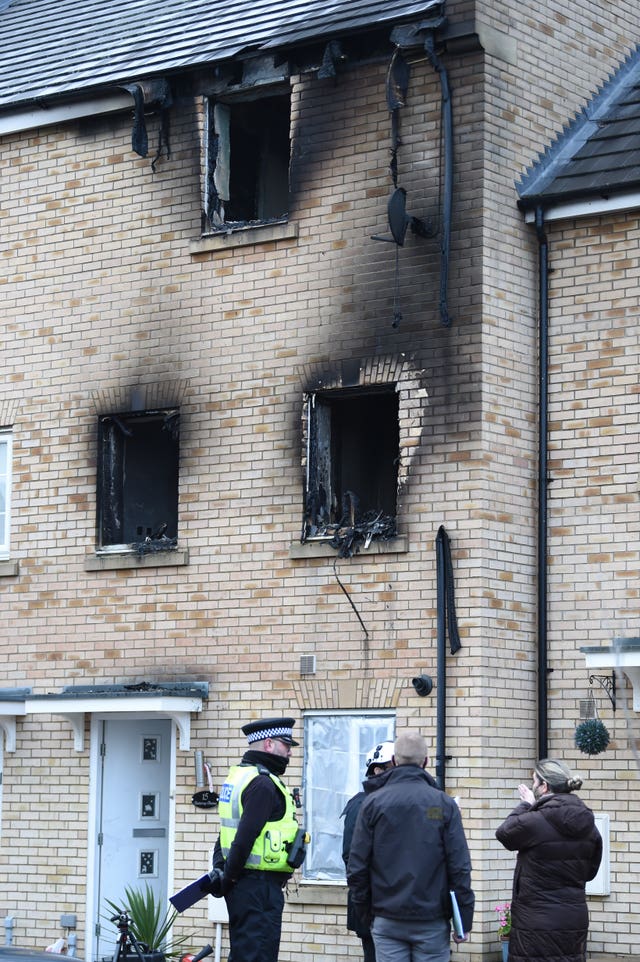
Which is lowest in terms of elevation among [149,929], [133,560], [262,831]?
[149,929]

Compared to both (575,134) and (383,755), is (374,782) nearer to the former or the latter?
(383,755)

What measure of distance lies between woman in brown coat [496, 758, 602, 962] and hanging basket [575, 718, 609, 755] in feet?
9.34

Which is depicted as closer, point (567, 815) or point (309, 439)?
point (567, 815)

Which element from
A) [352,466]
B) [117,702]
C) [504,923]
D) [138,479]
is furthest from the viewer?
[138,479]

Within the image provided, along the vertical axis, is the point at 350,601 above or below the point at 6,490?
below

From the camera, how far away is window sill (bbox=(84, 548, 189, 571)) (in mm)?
14859

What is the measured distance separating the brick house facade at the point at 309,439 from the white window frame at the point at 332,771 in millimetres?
48

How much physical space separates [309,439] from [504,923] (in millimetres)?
4292

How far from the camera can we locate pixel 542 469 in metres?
13.9

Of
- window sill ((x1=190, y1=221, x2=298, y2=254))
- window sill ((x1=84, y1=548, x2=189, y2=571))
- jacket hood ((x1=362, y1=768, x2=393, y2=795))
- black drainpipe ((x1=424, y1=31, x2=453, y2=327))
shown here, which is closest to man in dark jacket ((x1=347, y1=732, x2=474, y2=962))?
jacket hood ((x1=362, y1=768, x2=393, y2=795))

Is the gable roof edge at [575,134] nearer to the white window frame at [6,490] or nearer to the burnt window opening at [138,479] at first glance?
the burnt window opening at [138,479]

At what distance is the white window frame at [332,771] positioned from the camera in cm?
1374

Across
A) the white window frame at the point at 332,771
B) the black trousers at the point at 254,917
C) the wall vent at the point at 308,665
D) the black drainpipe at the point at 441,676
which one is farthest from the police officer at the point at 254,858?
the wall vent at the point at 308,665

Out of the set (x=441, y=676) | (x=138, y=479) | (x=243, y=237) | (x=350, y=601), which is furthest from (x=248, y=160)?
(x=441, y=676)
